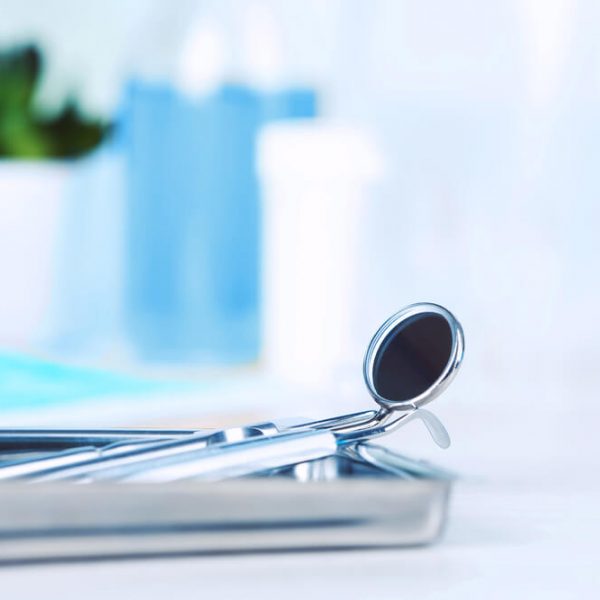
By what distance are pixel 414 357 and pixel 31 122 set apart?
0.65 m

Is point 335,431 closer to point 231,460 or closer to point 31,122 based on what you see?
point 231,460

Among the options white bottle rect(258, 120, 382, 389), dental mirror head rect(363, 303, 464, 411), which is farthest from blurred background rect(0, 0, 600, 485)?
dental mirror head rect(363, 303, 464, 411)

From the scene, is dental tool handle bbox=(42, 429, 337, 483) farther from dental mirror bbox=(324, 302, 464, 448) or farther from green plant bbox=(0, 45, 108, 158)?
green plant bbox=(0, 45, 108, 158)

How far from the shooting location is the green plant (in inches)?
34.6

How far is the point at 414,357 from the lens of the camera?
0.32 metres

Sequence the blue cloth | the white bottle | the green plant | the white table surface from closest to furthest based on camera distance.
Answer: the white table surface, the blue cloth, the white bottle, the green plant

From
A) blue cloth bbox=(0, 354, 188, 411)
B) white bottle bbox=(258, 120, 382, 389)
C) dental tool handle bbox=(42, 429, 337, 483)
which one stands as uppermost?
white bottle bbox=(258, 120, 382, 389)

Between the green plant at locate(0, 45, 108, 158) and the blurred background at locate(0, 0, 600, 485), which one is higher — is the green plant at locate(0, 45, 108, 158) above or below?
above

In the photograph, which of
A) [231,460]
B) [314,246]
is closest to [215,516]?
[231,460]

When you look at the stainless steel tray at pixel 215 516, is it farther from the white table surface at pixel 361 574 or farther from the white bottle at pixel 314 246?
the white bottle at pixel 314 246

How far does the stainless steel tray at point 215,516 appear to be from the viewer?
0.24 metres

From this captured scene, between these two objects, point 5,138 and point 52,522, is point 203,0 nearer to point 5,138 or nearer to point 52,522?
point 5,138

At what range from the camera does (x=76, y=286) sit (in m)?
0.97

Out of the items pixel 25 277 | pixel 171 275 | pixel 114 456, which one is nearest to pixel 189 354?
pixel 171 275
